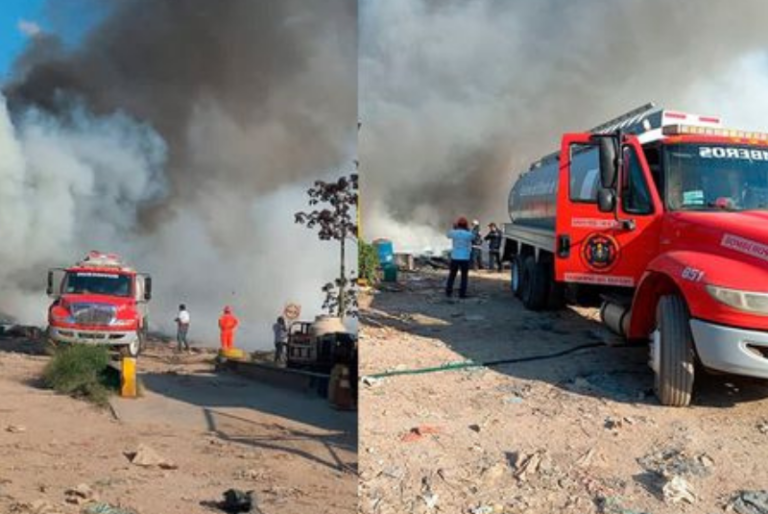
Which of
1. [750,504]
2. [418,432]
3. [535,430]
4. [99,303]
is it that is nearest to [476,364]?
[535,430]

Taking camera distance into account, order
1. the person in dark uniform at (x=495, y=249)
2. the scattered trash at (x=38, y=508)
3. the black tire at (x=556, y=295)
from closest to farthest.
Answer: the scattered trash at (x=38, y=508) < the person in dark uniform at (x=495, y=249) < the black tire at (x=556, y=295)

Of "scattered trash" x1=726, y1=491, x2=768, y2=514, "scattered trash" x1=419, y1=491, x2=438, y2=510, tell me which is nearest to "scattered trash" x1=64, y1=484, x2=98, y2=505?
"scattered trash" x1=419, y1=491, x2=438, y2=510

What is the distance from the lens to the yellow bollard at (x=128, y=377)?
1.07m

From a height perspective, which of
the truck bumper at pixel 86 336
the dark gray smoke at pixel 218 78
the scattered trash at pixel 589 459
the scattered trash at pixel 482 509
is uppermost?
the dark gray smoke at pixel 218 78

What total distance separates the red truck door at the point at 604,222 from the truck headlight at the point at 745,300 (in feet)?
2.46

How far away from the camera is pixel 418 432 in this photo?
3248 millimetres

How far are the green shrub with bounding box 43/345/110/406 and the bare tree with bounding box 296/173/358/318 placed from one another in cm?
31

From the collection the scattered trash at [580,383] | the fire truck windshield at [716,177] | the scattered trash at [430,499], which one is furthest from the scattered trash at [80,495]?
the fire truck windshield at [716,177]

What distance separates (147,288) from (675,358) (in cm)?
311

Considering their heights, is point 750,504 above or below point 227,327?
below

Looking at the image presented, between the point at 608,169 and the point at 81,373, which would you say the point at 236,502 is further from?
the point at 608,169

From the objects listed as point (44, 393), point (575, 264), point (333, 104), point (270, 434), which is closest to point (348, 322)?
point (270, 434)

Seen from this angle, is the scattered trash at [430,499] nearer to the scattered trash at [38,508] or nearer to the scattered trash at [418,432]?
the scattered trash at [418,432]

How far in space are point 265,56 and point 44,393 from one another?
1.81ft
